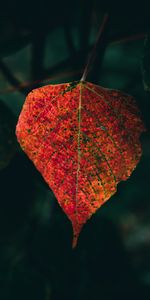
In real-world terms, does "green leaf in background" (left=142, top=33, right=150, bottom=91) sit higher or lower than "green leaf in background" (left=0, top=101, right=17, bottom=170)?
higher

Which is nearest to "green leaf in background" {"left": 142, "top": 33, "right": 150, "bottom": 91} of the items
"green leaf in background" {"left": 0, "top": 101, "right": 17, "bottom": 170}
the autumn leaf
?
the autumn leaf

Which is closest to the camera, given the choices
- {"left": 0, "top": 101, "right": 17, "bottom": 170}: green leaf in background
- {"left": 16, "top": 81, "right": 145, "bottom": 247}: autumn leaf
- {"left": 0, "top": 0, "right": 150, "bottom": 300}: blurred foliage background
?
{"left": 16, "top": 81, "right": 145, "bottom": 247}: autumn leaf

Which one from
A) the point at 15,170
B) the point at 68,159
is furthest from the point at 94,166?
the point at 15,170

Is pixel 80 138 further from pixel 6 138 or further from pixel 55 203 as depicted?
pixel 55 203

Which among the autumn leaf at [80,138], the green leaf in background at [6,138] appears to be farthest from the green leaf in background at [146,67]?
the green leaf in background at [6,138]

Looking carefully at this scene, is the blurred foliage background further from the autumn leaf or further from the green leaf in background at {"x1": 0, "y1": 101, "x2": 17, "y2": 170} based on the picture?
the autumn leaf

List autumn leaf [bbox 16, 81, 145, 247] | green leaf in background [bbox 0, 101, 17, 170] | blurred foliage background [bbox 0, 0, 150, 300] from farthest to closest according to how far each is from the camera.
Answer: blurred foliage background [bbox 0, 0, 150, 300] → green leaf in background [bbox 0, 101, 17, 170] → autumn leaf [bbox 16, 81, 145, 247]
